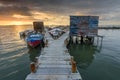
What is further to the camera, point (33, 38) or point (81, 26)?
point (81, 26)

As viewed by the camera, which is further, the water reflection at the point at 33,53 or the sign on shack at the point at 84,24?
the sign on shack at the point at 84,24

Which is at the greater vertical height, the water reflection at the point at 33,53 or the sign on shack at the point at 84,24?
the sign on shack at the point at 84,24

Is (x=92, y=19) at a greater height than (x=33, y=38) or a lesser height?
greater

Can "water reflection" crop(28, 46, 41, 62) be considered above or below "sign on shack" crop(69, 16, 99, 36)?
below

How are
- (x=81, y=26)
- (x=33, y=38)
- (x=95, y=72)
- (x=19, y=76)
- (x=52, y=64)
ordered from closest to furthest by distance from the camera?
(x=52, y=64) < (x=19, y=76) < (x=95, y=72) < (x=33, y=38) < (x=81, y=26)

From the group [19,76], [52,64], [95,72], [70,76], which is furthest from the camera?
[95,72]

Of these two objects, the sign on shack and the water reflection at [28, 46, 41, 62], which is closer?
the water reflection at [28, 46, 41, 62]

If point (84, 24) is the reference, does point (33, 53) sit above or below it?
below

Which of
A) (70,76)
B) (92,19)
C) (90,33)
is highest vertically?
(92,19)

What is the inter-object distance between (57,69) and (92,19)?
23.3 meters

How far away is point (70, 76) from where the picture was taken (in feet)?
37.5

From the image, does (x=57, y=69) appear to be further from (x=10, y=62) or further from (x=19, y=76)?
(x=10, y=62)

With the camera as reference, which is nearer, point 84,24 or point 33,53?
point 33,53

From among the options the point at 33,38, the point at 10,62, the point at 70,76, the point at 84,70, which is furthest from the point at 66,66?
the point at 33,38
